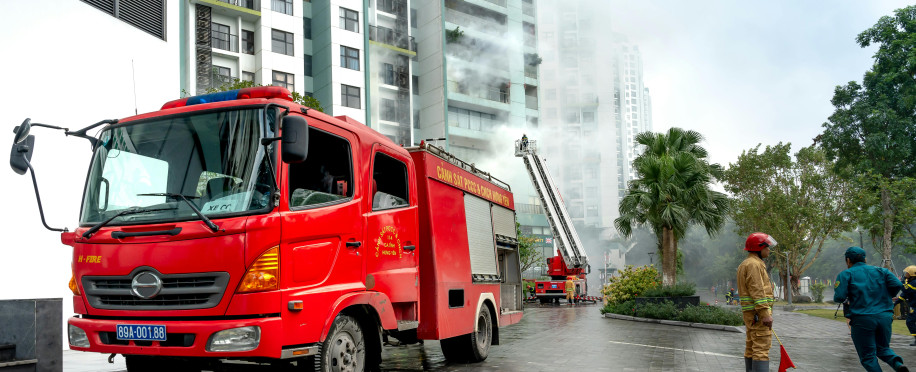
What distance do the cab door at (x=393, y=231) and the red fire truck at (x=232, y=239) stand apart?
30mm

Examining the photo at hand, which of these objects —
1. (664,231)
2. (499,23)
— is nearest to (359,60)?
(499,23)

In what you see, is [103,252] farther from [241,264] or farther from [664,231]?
A: [664,231]

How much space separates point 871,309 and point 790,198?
38.4 m

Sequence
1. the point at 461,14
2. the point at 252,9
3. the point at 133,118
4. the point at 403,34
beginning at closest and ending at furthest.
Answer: the point at 133,118, the point at 252,9, the point at 403,34, the point at 461,14

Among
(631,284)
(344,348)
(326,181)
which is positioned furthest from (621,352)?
(631,284)

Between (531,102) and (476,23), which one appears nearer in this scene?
(476,23)

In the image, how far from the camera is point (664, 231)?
24.3 meters

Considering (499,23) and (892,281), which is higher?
(499,23)

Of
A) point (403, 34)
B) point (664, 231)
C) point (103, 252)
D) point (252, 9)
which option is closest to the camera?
point (103, 252)

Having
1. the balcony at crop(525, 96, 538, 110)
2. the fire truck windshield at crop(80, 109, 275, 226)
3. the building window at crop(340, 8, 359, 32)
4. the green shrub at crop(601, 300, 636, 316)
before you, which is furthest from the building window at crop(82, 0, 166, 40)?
the balcony at crop(525, 96, 538, 110)

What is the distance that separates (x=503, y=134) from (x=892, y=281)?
1915 inches

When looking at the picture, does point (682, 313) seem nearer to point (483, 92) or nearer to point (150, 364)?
point (150, 364)

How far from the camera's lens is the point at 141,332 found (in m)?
5.55

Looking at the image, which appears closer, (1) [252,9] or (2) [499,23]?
(1) [252,9]
